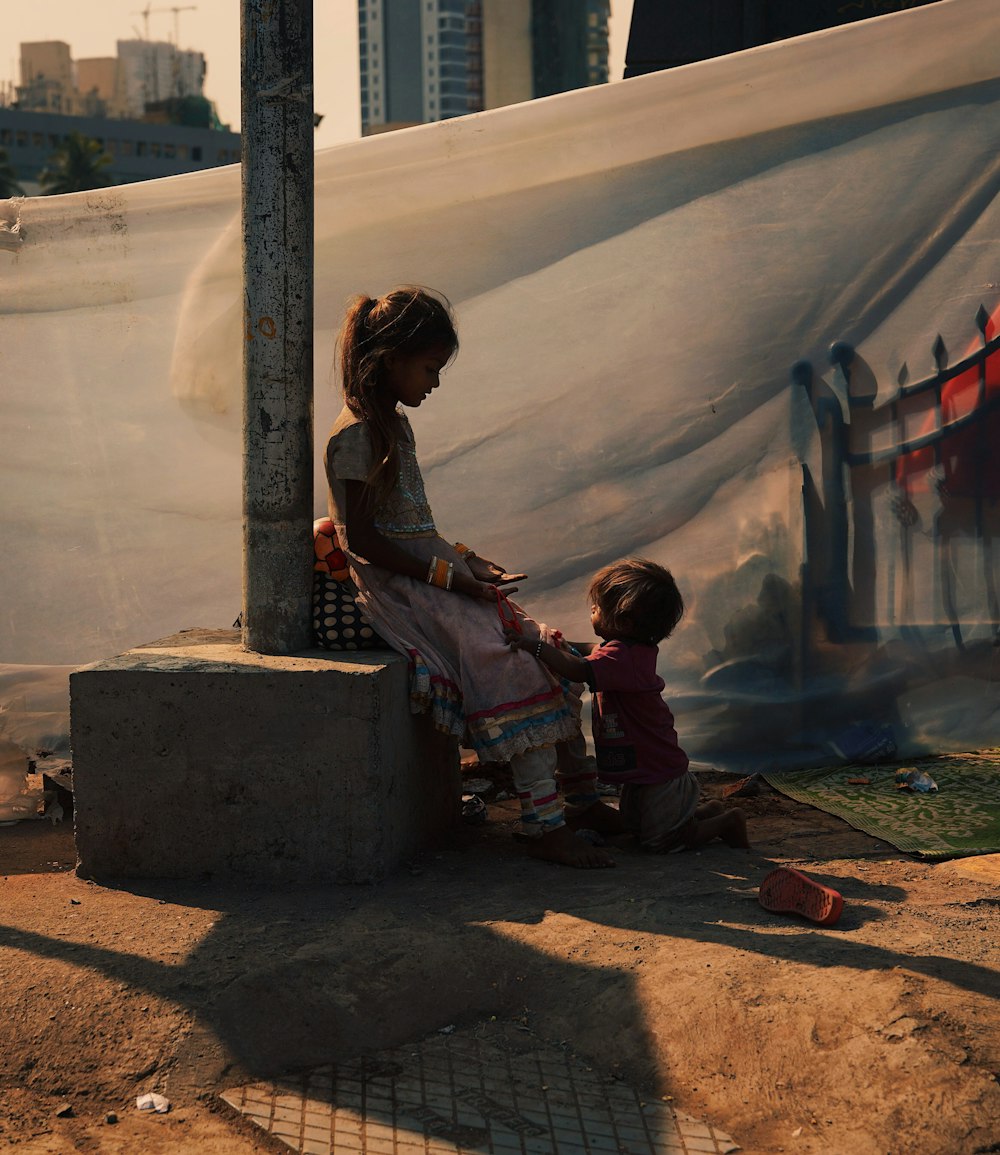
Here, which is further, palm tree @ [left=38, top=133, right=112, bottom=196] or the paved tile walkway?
palm tree @ [left=38, top=133, right=112, bottom=196]

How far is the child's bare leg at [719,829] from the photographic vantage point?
342cm

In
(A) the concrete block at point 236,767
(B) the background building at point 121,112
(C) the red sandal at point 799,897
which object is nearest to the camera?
(C) the red sandal at point 799,897

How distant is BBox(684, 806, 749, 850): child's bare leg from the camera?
3420 mm

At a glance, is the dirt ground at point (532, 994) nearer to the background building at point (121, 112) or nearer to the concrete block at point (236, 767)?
the concrete block at point (236, 767)

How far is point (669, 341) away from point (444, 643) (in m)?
1.45

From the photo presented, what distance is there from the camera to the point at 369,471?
3203mm

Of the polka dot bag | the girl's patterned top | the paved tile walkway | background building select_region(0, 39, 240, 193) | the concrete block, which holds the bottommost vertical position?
the paved tile walkway

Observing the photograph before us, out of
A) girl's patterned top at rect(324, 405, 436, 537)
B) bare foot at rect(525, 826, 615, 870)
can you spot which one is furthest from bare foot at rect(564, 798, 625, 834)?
girl's patterned top at rect(324, 405, 436, 537)

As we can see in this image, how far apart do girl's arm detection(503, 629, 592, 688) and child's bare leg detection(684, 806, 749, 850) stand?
49 cm

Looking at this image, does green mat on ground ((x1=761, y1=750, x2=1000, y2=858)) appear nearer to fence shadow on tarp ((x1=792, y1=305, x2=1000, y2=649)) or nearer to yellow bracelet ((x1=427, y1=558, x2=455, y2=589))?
fence shadow on tarp ((x1=792, y1=305, x2=1000, y2=649))

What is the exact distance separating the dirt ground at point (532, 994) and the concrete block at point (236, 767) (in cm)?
9

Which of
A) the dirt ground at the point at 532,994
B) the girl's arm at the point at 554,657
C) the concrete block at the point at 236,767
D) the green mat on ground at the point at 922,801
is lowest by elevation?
the dirt ground at the point at 532,994

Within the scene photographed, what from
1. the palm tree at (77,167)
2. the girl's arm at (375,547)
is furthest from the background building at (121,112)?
the girl's arm at (375,547)

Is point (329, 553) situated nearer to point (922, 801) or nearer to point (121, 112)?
point (922, 801)
